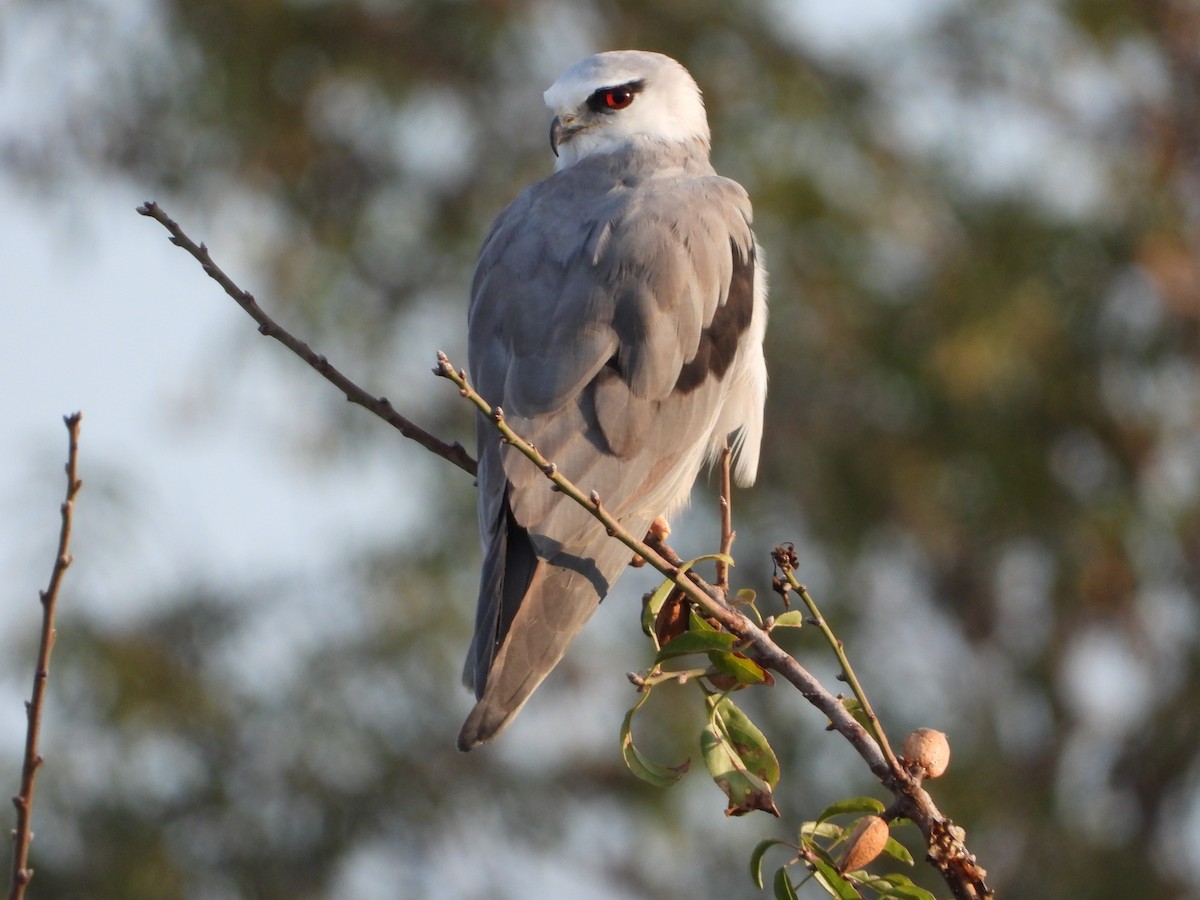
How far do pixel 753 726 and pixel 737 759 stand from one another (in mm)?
60

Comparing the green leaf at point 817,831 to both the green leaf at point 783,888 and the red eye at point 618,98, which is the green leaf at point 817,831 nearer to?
the green leaf at point 783,888

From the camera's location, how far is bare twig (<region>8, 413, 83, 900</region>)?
2.03 metres

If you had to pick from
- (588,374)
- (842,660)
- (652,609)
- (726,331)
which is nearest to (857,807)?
(842,660)

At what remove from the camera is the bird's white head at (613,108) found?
489 centimetres

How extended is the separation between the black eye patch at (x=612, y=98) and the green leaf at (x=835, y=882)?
313 centimetres

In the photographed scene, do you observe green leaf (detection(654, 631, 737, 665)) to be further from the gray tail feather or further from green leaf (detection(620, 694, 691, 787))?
the gray tail feather

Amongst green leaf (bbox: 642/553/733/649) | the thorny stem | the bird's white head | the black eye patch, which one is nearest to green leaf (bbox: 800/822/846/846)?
the thorny stem

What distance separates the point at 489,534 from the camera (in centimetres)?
340

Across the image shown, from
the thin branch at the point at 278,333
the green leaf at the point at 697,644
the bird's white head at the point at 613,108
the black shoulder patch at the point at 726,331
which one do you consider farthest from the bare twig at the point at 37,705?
the bird's white head at the point at 613,108

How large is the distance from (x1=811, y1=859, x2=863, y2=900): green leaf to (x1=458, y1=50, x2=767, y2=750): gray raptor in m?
0.84

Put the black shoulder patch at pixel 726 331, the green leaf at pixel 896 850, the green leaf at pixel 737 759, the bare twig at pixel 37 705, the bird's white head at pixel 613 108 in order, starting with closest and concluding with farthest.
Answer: the bare twig at pixel 37 705 < the green leaf at pixel 896 850 < the green leaf at pixel 737 759 < the black shoulder patch at pixel 726 331 < the bird's white head at pixel 613 108

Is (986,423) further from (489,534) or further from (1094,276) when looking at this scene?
(489,534)

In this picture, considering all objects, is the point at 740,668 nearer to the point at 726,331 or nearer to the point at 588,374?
the point at 588,374

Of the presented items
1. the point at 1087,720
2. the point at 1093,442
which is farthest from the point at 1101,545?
the point at 1087,720
